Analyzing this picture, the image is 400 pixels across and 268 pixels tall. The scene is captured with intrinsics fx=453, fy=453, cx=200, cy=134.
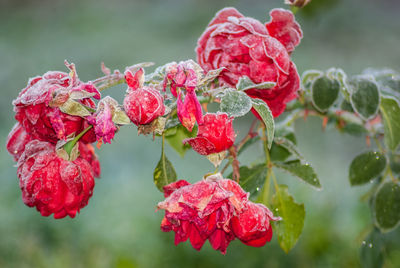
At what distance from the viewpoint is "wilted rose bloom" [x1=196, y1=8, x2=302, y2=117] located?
0.43 meters

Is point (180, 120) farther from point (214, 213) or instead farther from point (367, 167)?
point (367, 167)

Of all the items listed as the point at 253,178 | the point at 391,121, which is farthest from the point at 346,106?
the point at 253,178

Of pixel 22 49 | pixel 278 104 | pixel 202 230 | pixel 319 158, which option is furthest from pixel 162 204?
pixel 22 49

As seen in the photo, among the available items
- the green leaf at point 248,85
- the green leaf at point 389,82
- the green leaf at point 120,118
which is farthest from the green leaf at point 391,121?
the green leaf at point 120,118

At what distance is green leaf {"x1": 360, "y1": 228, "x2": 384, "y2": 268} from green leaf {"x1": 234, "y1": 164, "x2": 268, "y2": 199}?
0.25m

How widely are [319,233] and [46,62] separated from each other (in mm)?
2398

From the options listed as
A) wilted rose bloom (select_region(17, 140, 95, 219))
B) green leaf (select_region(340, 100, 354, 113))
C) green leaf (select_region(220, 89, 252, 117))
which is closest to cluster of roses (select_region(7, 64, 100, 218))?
wilted rose bloom (select_region(17, 140, 95, 219))

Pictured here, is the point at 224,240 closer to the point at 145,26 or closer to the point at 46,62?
the point at 46,62

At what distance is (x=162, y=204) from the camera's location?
375 millimetres

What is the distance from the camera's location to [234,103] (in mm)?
372

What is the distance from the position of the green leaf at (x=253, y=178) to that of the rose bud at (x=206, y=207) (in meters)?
Answer: 0.10

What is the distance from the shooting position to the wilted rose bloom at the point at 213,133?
0.38 metres

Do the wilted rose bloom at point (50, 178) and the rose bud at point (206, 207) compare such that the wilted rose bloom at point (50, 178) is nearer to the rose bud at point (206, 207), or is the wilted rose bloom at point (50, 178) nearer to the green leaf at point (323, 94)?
the rose bud at point (206, 207)

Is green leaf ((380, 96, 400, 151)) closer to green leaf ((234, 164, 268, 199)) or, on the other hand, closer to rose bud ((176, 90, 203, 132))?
green leaf ((234, 164, 268, 199))
